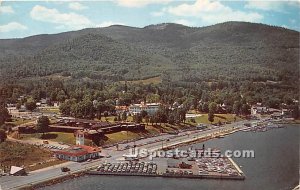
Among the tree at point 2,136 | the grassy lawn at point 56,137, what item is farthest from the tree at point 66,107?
the tree at point 2,136

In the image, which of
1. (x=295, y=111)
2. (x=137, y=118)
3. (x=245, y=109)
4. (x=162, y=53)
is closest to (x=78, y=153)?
(x=137, y=118)

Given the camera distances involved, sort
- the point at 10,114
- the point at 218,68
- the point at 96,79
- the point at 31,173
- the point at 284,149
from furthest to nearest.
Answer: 1. the point at 218,68
2. the point at 284,149
3. the point at 96,79
4. the point at 10,114
5. the point at 31,173

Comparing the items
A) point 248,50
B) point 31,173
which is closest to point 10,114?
point 31,173

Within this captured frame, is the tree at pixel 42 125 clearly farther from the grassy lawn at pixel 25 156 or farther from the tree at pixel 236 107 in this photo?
the tree at pixel 236 107

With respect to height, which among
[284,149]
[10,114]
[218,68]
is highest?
[218,68]

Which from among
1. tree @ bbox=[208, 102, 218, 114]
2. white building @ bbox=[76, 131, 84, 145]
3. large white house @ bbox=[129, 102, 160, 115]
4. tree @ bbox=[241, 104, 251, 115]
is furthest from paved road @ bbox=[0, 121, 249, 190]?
tree @ bbox=[241, 104, 251, 115]

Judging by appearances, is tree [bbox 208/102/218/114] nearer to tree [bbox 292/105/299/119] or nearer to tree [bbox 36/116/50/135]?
tree [bbox 292/105/299/119]

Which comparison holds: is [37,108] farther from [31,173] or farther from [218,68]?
[218,68]
